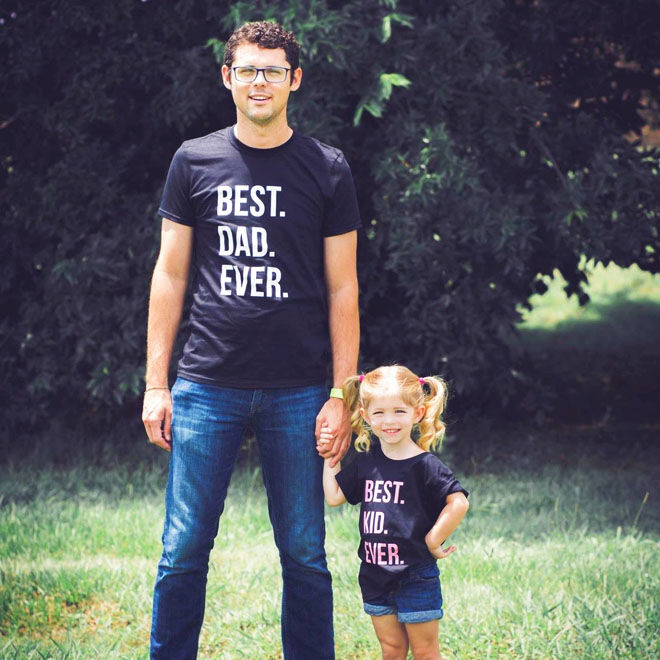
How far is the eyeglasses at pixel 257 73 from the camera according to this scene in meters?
3.04

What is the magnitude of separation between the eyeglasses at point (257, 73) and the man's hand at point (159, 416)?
1012 mm

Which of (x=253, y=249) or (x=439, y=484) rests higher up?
(x=253, y=249)

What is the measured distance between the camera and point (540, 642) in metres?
3.87

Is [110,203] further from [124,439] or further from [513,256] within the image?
[513,256]

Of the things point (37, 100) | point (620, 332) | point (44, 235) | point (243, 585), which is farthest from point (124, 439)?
point (620, 332)


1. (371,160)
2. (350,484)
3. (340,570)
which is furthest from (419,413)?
(371,160)

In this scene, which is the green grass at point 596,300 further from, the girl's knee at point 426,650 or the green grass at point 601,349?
the girl's knee at point 426,650

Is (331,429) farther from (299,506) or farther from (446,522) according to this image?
(446,522)

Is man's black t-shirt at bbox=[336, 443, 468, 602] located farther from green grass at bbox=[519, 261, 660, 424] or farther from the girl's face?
green grass at bbox=[519, 261, 660, 424]

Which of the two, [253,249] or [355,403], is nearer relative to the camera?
[253,249]

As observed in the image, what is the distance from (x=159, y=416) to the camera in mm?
3148

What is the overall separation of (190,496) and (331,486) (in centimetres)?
46

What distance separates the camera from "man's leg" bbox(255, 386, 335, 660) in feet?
10.3

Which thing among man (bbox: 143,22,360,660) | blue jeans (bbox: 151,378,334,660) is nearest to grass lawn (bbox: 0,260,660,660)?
blue jeans (bbox: 151,378,334,660)
